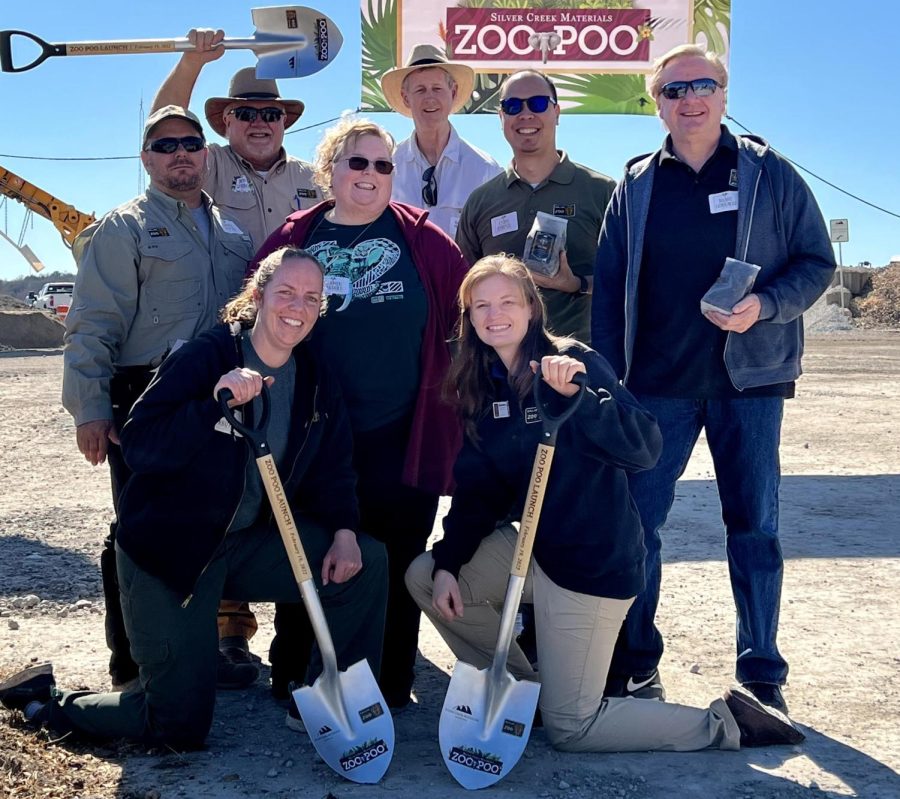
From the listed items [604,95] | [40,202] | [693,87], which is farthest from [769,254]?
[40,202]

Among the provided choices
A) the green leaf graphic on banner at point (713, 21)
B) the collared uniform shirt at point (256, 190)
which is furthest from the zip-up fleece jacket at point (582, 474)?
the green leaf graphic on banner at point (713, 21)

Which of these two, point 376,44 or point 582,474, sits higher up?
point 376,44

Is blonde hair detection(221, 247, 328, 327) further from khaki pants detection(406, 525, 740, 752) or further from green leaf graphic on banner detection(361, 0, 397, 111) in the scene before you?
green leaf graphic on banner detection(361, 0, 397, 111)

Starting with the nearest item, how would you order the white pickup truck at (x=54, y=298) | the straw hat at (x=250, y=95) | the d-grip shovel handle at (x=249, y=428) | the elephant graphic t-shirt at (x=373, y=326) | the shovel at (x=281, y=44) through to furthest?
1. the d-grip shovel handle at (x=249, y=428)
2. the elephant graphic t-shirt at (x=373, y=326)
3. the straw hat at (x=250, y=95)
4. the shovel at (x=281, y=44)
5. the white pickup truck at (x=54, y=298)

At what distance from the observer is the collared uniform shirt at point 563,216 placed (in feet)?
16.7

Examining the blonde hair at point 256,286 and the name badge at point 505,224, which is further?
the name badge at point 505,224

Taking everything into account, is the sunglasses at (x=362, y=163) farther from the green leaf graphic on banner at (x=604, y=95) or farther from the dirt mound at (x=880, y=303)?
the dirt mound at (x=880, y=303)

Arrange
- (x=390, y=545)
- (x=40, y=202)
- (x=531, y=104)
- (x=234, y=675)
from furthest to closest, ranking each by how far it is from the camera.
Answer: (x=40, y=202) < (x=531, y=104) < (x=234, y=675) < (x=390, y=545)

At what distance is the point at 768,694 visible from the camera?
435 cm

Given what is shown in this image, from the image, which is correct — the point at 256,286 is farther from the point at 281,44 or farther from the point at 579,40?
the point at 579,40

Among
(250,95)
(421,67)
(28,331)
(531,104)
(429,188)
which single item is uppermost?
(421,67)

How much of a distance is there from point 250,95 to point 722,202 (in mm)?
2387

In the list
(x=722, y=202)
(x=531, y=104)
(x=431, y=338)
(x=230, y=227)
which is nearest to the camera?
(x=722, y=202)

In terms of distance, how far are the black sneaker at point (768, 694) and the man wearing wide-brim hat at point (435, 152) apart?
8.57 ft
